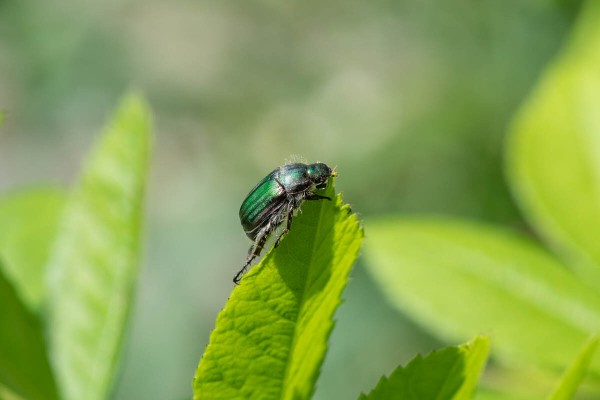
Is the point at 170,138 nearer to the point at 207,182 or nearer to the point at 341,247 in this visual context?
the point at 207,182

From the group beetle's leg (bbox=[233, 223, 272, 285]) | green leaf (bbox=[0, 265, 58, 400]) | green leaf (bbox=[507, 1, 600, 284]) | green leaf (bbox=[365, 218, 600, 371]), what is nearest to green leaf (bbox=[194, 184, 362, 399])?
green leaf (bbox=[0, 265, 58, 400])

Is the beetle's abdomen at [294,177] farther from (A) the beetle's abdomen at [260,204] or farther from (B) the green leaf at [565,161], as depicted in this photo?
(B) the green leaf at [565,161]

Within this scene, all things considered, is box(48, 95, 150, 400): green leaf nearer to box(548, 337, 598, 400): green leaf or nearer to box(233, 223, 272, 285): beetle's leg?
box(233, 223, 272, 285): beetle's leg

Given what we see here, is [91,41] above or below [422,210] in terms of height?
above

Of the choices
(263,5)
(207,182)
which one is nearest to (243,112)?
(207,182)

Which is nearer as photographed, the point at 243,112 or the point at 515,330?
the point at 515,330

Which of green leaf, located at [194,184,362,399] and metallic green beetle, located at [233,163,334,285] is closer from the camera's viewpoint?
green leaf, located at [194,184,362,399]
